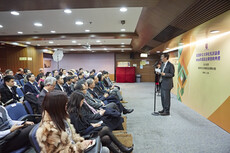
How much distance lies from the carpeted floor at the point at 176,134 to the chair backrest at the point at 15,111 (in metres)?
2.11

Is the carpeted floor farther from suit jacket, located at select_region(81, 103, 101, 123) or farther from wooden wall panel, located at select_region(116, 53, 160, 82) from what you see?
wooden wall panel, located at select_region(116, 53, 160, 82)

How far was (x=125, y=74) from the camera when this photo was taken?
542 inches

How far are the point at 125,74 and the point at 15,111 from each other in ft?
38.1

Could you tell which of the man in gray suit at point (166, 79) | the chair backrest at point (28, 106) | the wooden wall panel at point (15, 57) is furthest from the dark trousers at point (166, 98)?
the wooden wall panel at point (15, 57)

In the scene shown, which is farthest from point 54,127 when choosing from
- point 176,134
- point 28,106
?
point 176,134

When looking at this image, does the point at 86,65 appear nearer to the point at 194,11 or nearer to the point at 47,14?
the point at 47,14

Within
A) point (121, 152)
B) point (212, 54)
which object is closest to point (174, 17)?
point (212, 54)

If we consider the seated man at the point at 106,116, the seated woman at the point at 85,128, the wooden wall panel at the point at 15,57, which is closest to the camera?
the seated woman at the point at 85,128

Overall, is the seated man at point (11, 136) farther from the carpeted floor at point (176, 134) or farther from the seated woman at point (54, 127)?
the carpeted floor at point (176, 134)

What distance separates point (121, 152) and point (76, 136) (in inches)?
40.3

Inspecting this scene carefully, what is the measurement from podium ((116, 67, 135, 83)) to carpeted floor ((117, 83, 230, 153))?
9.14m

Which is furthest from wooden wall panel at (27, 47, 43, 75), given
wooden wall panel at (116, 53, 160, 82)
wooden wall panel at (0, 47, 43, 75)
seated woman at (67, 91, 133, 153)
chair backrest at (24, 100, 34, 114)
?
seated woman at (67, 91, 133, 153)

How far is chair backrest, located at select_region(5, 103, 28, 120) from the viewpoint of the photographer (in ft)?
7.77

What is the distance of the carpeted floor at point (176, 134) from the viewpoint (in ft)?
8.97
